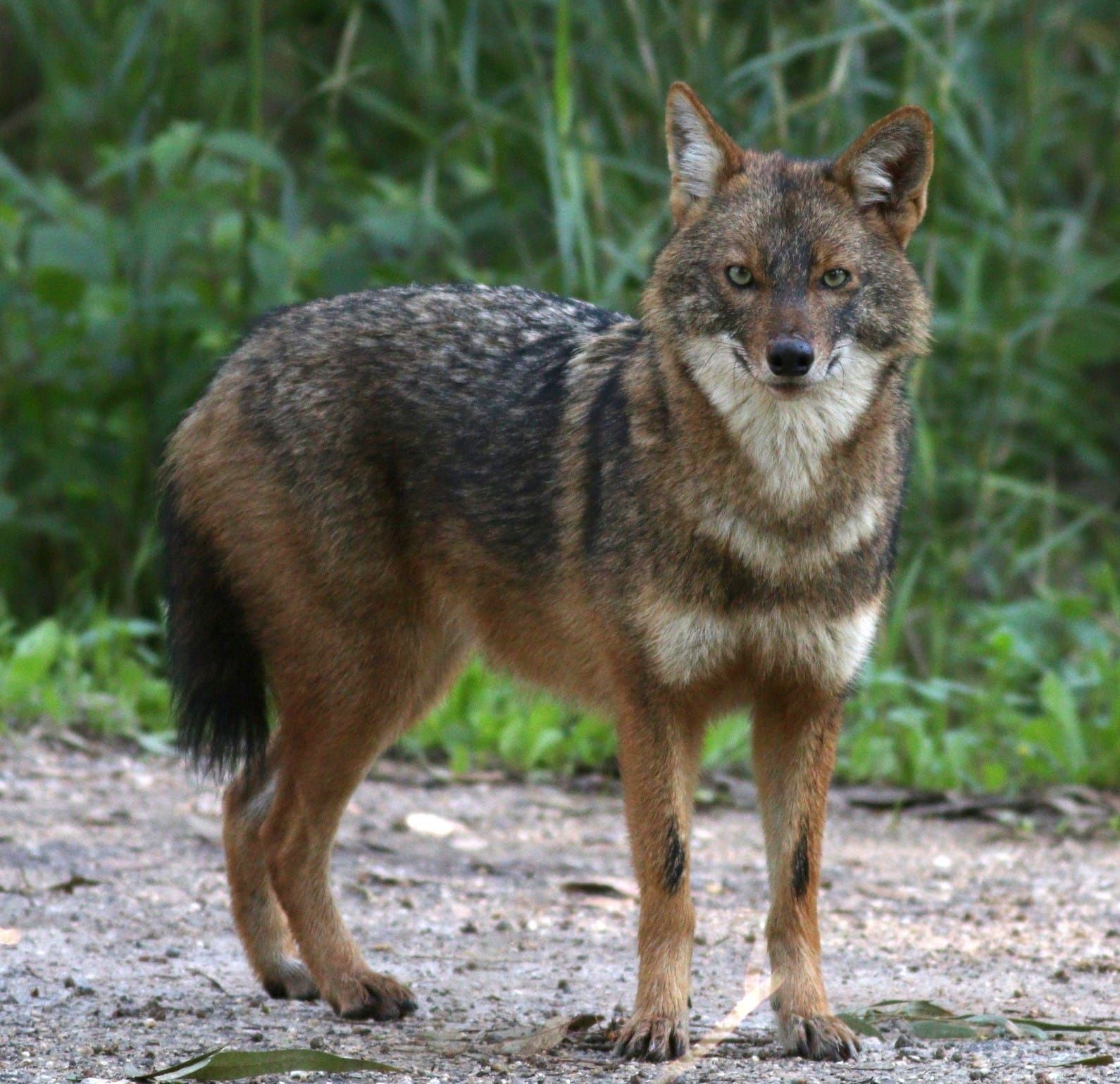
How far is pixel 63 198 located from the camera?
28.2 feet

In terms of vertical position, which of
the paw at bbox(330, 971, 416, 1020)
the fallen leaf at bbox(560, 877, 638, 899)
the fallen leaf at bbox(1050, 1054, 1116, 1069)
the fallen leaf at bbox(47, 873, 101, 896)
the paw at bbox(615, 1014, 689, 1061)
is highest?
the fallen leaf at bbox(1050, 1054, 1116, 1069)

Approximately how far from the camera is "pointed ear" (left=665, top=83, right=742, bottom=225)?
14.1ft

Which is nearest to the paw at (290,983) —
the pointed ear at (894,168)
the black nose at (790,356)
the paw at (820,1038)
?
the paw at (820,1038)

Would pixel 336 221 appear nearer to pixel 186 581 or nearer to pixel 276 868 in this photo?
pixel 186 581

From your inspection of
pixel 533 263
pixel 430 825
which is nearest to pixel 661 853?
pixel 430 825

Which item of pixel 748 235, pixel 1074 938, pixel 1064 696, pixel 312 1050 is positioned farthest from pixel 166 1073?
pixel 1064 696

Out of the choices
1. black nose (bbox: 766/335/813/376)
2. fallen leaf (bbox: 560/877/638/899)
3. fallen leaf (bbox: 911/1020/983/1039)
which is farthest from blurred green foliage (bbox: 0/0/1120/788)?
black nose (bbox: 766/335/813/376)

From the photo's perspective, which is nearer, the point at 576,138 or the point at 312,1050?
the point at 312,1050

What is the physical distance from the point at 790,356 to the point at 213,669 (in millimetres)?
1810

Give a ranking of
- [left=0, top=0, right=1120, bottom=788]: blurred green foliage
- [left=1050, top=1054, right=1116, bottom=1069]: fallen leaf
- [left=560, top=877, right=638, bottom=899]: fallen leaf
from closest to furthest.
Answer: [left=1050, top=1054, right=1116, bottom=1069]: fallen leaf → [left=560, top=877, right=638, bottom=899]: fallen leaf → [left=0, top=0, right=1120, bottom=788]: blurred green foliage

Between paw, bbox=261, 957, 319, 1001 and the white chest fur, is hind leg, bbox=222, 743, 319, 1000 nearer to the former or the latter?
paw, bbox=261, 957, 319, 1001

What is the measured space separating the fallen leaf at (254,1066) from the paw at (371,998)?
0.61m

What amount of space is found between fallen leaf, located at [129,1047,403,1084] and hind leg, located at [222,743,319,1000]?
841 mm

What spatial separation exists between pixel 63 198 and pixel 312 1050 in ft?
19.5
